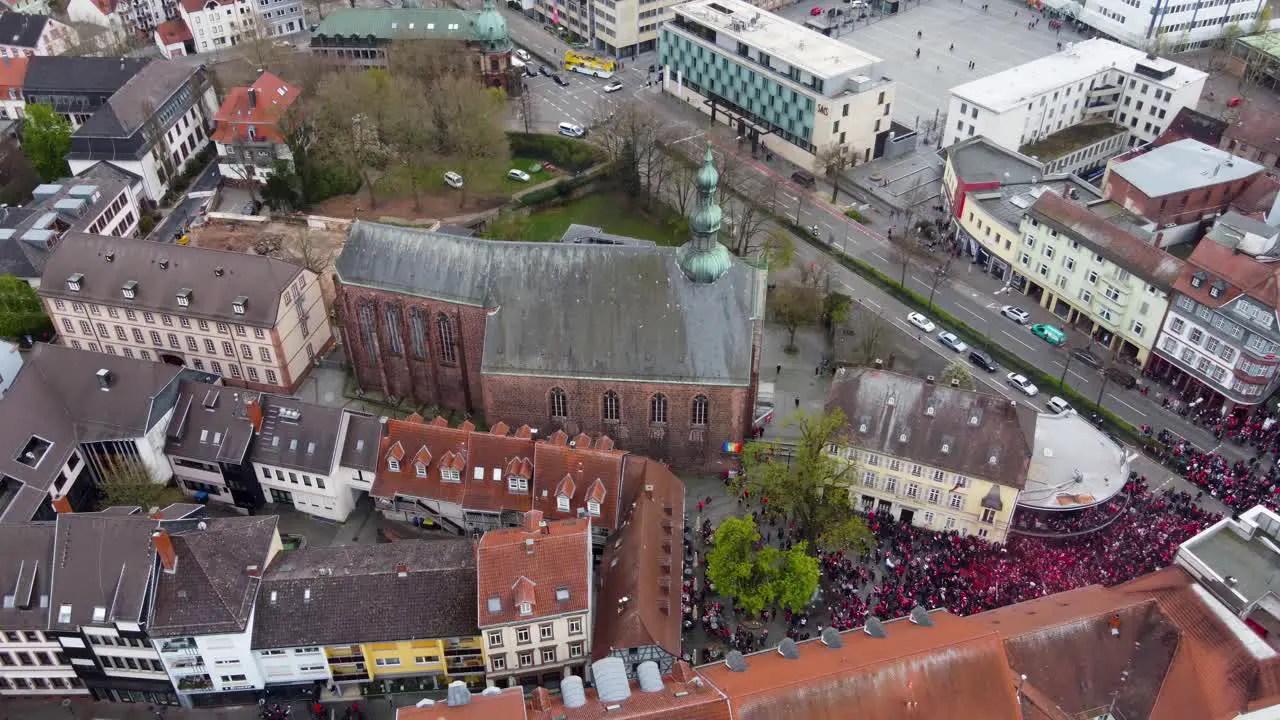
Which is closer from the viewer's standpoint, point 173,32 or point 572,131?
point 572,131

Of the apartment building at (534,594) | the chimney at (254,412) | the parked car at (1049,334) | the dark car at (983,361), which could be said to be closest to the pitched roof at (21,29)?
the chimney at (254,412)

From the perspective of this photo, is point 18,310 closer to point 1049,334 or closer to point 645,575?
point 645,575

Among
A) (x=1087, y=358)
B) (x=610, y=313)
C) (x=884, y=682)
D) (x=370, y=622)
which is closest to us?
(x=884, y=682)

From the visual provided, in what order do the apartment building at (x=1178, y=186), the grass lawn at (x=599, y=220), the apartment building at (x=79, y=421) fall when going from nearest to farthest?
1. the apartment building at (x=79, y=421)
2. the apartment building at (x=1178, y=186)
3. the grass lawn at (x=599, y=220)

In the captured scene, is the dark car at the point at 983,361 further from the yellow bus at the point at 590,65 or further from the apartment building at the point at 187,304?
the yellow bus at the point at 590,65

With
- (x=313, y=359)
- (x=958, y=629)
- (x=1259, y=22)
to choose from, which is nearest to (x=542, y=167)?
(x=313, y=359)

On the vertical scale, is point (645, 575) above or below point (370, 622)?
above

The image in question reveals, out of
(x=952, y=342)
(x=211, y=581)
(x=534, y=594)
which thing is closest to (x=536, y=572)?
(x=534, y=594)

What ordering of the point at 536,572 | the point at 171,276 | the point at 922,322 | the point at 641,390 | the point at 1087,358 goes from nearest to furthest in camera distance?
the point at 536,572 → the point at 641,390 → the point at 171,276 → the point at 1087,358 → the point at 922,322
